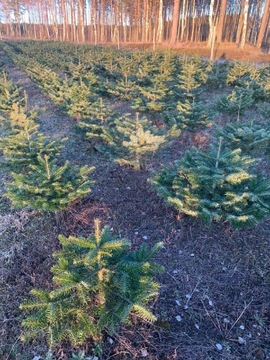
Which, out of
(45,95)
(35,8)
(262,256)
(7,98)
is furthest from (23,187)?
(35,8)

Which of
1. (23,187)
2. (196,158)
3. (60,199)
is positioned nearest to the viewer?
(23,187)

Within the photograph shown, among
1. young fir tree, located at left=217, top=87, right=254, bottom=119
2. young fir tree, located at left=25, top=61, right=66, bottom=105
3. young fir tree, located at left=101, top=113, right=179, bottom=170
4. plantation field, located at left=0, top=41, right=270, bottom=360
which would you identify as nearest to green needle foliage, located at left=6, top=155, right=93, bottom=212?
plantation field, located at left=0, top=41, right=270, bottom=360

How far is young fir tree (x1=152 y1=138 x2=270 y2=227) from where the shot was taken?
3857 mm

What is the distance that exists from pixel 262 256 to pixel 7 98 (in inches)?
327

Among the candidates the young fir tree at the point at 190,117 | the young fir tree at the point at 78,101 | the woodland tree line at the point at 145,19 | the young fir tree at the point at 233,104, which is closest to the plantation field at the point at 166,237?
the young fir tree at the point at 78,101

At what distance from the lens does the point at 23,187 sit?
3.73 m

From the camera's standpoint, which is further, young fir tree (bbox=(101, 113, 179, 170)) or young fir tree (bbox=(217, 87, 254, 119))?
young fir tree (bbox=(217, 87, 254, 119))

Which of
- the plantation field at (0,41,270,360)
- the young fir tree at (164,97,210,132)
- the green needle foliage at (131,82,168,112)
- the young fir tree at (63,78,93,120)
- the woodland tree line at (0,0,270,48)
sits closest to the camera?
the plantation field at (0,41,270,360)

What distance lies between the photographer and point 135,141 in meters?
5.41

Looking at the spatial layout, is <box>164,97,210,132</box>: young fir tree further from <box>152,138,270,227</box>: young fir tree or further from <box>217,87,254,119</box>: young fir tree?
<box>152,138,270,227</box>: young fir tree

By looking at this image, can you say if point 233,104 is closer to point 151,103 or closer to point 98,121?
point 151,103

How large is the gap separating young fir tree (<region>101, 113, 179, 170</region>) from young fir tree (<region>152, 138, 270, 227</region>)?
1186mm

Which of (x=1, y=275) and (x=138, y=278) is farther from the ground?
(x=138, y=278)

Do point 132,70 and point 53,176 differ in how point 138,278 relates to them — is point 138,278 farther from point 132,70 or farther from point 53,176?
point 132,70
